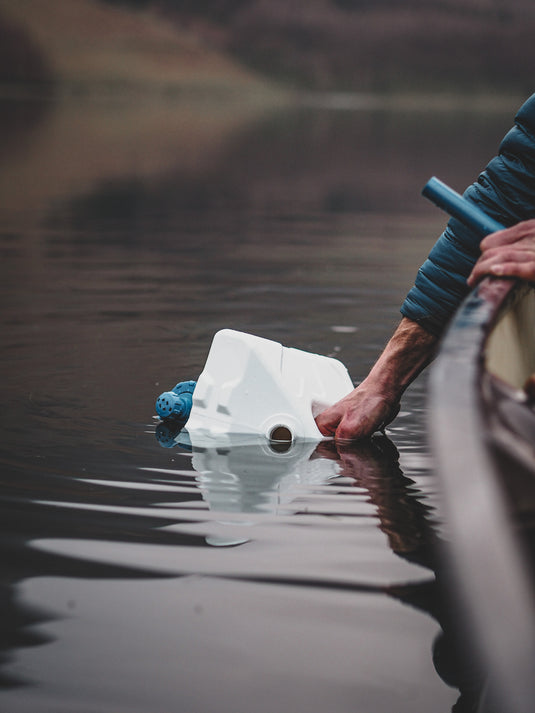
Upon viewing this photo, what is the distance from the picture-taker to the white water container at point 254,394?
124 inches

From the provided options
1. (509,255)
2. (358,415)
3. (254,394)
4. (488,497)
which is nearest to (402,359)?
(358,415)

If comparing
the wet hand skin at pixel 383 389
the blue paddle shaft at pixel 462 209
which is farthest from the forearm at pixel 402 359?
the blue paddle shaft at pixel 462 209

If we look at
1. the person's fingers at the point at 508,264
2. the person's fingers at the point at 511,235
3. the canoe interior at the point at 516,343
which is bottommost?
the canoe interior at the point at 516,343

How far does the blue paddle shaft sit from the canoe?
943mm

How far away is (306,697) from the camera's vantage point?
1.80m

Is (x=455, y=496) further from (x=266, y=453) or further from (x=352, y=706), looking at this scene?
(x=266, y=453)

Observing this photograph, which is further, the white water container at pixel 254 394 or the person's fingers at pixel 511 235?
the white water container at pixel 254 394

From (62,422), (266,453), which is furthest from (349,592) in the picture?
(62,422)

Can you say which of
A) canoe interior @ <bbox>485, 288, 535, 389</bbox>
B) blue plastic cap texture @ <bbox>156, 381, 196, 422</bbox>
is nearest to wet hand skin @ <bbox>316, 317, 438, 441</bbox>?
blue plastic cap texture @ <bbox>156, 381, 196, 422</bbox>

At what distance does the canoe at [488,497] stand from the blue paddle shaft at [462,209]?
0.94 meters

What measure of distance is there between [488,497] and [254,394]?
2080 millimetres

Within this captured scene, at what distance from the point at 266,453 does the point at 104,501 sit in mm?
627

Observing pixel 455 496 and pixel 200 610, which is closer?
pixel 455 496

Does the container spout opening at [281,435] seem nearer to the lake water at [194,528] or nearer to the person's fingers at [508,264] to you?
the lake water at [194,528]
